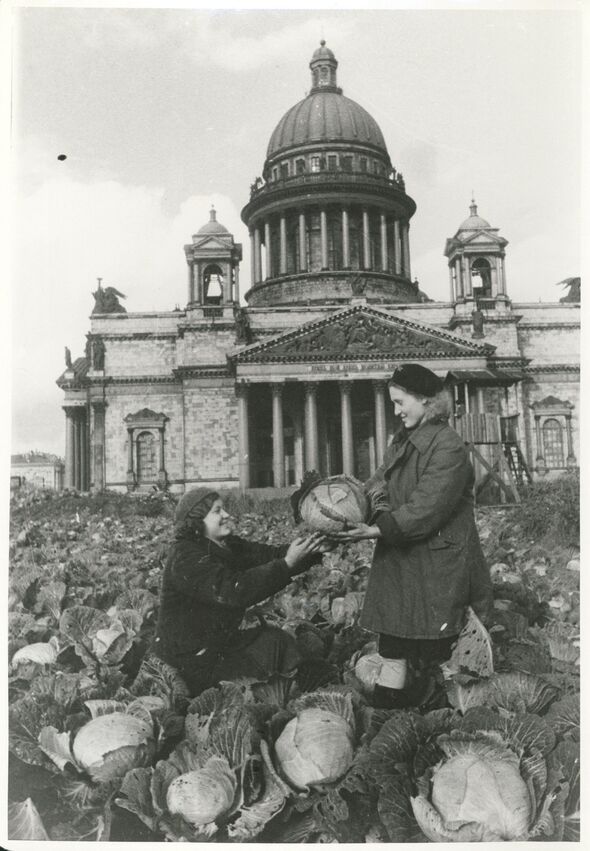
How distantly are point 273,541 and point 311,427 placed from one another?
19.1 meters

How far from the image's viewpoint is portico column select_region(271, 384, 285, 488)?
84.5 feet

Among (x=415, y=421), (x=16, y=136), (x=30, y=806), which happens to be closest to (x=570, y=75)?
(x=415, y=421)

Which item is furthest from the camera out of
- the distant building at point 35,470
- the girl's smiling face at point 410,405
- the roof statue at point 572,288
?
the roof statue at point 572,288

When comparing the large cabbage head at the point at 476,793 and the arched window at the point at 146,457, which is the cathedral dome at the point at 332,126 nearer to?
the arched window at the point at 146,457

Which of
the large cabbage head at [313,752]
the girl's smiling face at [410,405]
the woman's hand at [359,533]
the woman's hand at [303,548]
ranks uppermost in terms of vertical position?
the girl's smiling face at [410,405]

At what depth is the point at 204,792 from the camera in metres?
3.87

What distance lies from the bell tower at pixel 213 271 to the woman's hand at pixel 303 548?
23.1m

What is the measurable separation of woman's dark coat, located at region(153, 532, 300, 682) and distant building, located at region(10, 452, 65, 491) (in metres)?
2.04

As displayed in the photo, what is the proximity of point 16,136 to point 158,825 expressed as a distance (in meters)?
5.18

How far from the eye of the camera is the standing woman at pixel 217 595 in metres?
4.16

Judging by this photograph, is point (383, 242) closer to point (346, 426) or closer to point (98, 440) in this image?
point (346, 426)

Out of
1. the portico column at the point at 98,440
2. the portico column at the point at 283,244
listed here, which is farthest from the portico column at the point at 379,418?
the portico column at the point at 283,244

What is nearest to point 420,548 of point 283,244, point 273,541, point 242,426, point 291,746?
point 291,746

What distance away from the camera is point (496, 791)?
12.4 feet
